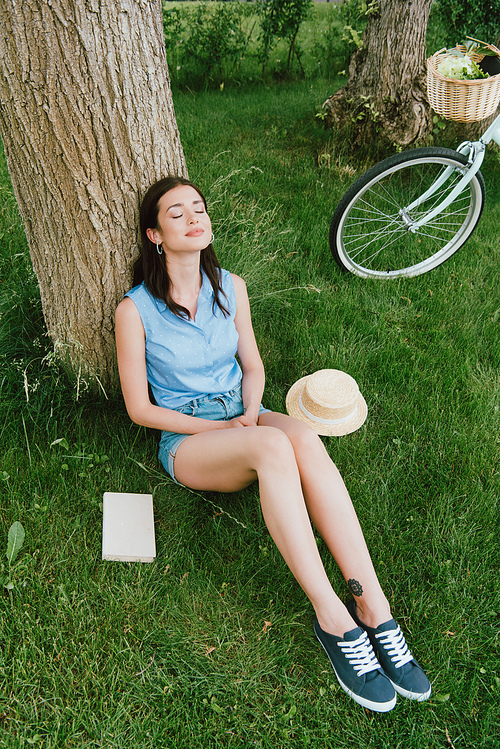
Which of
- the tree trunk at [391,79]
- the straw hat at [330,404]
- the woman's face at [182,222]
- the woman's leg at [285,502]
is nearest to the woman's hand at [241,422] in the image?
the woman's leg at [285,502]

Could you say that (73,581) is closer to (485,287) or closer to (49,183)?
(49,183)

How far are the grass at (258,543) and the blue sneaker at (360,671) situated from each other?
0.17 ft

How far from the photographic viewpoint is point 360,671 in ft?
6.55

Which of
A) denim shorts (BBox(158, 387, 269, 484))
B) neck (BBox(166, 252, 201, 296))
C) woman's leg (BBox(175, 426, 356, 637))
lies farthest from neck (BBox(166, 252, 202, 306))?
woman's leg (BBox(175, 426, 356, 637))

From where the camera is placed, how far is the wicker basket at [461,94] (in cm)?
315

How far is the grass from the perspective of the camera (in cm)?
192

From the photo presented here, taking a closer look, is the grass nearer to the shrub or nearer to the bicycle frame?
the bicycle frame

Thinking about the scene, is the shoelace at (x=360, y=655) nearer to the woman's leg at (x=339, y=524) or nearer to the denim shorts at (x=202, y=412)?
the woman's leg at (x=339, y=524)

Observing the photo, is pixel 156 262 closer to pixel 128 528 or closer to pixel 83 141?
pixel 83 141

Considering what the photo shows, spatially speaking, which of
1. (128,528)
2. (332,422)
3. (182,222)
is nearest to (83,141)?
(182,222)

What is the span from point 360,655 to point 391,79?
4279mm

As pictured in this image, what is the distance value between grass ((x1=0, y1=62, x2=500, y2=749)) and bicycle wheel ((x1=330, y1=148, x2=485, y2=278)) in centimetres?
18

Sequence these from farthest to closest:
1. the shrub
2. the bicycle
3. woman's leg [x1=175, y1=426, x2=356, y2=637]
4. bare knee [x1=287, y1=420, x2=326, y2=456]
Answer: the shrub
the bicycle
bare knee [x1=287, y1=420, x2=326, y2=456]
woman's leg [x1=175, y1=426, x2=356, y2=637]

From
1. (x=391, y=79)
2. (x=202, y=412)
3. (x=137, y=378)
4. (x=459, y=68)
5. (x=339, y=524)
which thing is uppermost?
(x=459, y=68)
